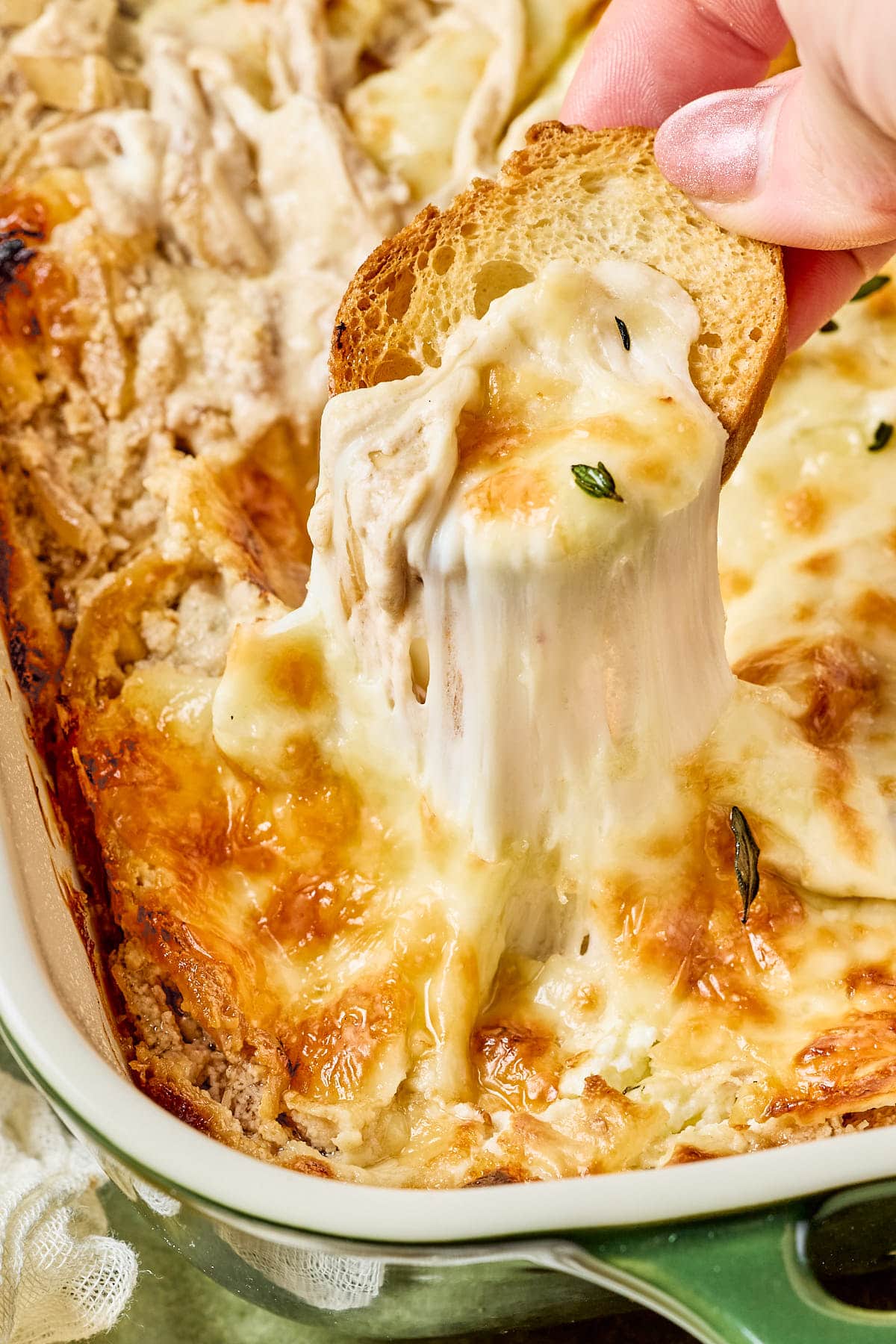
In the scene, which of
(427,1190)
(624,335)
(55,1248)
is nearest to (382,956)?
(427,1190)

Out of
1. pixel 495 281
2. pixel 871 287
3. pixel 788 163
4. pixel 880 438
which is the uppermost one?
pixel 788 163

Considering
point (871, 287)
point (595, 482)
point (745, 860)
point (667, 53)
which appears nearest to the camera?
point (595, 482)

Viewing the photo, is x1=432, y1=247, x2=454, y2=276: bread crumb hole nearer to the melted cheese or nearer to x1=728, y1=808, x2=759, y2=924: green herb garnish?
the melted cheese

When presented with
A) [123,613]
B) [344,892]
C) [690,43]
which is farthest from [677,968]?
[690,43]

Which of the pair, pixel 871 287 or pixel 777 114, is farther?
pixel 871 287

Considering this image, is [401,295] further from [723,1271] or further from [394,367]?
[723,1271]

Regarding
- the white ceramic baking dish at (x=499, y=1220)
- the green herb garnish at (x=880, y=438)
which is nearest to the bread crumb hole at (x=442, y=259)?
the green herb garnish at (x=880, y=438)

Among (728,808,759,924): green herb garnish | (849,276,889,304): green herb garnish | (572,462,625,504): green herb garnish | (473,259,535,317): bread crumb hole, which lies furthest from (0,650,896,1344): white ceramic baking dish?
(849,276,889,304): green herb garnish
